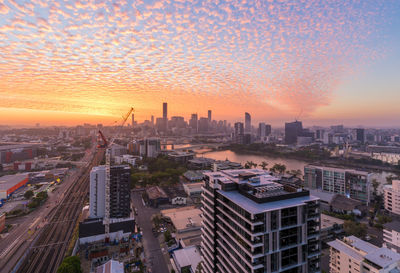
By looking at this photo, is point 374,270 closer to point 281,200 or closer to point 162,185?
point 281,200

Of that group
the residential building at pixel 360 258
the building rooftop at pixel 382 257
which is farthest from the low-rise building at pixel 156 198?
the building rooftop at pixel 382 257

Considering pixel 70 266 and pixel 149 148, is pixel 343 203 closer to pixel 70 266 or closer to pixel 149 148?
pixel 70 266

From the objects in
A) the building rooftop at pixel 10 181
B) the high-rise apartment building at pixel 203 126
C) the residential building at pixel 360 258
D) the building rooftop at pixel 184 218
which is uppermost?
the high-rise apartment building at pixel 203 126

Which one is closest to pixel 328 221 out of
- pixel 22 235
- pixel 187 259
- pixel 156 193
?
pixel 187 259

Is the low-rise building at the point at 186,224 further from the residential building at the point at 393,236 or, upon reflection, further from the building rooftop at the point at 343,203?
the building rooftop at the point at 343,203

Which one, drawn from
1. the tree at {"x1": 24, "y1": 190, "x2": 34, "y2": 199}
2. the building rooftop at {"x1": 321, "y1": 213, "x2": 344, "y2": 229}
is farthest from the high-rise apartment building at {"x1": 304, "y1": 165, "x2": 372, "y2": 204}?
the tree at {"x1": 24, "y1": 190, "x2": 34, "y2": 199}

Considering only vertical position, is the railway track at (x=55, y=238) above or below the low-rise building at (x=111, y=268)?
below
